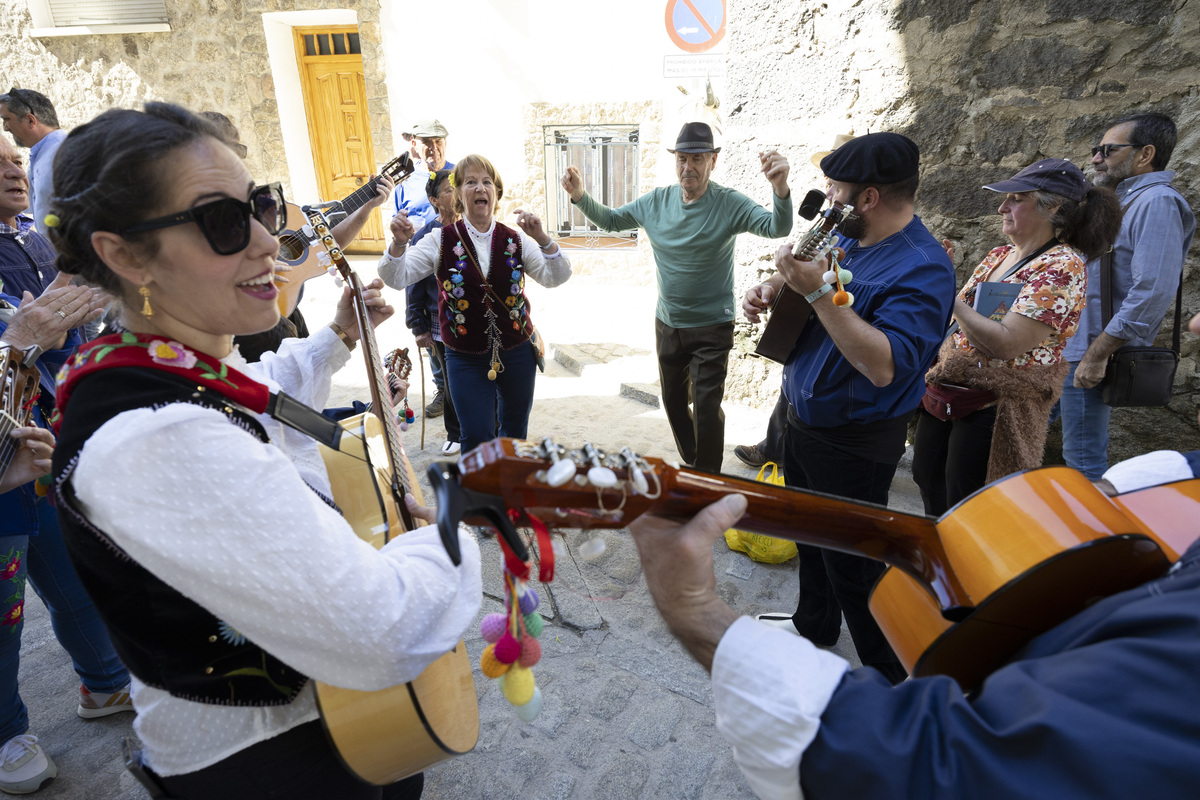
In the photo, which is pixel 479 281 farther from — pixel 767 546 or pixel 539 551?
pixel 539 551

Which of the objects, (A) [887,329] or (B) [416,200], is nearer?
(A) [887,329]

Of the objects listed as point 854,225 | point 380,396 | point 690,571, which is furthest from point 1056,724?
point 854,225

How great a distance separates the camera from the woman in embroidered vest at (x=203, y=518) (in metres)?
0.88

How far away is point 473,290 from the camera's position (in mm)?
3438

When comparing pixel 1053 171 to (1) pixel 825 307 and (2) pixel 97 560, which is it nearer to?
(1) pixel 825 307

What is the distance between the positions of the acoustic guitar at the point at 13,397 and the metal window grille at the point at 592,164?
24.3ft

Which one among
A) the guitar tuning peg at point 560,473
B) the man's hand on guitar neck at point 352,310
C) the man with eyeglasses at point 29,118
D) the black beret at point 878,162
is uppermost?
the man with eyeglasses at point 29,118

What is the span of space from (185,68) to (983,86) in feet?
33.9

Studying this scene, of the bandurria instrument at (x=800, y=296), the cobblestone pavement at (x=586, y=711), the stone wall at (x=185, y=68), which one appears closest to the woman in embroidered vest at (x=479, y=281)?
the cobblestone pavement at (x=586, y=711)

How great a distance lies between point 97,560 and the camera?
0.96m

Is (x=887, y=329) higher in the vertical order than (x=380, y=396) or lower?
higher

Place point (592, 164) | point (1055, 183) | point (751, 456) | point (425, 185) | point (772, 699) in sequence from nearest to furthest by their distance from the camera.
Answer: point (772, 699)
point (1055, 183)
point (751, 456)
point (425, 185)
point (592, 164)

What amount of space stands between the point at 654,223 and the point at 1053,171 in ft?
6.62

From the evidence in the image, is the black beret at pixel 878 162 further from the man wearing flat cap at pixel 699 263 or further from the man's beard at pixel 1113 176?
the man's beard at pixel 1113 176
